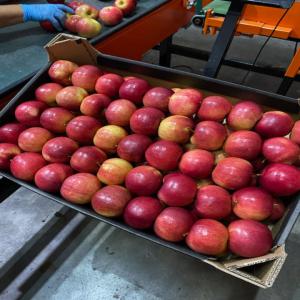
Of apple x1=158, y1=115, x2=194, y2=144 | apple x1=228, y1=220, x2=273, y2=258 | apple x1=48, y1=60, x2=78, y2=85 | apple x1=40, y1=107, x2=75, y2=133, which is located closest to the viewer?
apple x1=228, y1=220, x2=273, y2=258

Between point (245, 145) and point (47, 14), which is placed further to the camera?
point (47, 14)

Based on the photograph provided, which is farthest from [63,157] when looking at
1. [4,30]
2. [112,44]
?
[4,30]

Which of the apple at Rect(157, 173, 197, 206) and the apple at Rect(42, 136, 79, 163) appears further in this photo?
the apple at Rect(42, 136, 79, 163)

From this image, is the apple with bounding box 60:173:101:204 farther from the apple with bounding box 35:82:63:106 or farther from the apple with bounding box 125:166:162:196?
the apple with bounding box 35:82:63:106

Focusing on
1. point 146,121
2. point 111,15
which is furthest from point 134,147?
point 111,15

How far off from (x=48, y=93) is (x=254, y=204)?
0.86m

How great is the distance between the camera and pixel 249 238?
0.73 m

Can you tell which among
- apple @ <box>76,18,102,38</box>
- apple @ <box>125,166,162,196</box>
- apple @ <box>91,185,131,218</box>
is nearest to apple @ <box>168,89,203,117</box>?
apple @ <box>125,166,162,196</box>

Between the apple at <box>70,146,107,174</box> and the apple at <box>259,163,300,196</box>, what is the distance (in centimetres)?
53

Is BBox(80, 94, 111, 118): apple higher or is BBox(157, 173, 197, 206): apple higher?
BBox(80, 94, 111, 118): apple

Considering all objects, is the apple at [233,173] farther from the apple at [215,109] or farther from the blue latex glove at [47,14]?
the blue latex glove at [47,14]

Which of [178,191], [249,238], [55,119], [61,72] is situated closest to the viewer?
[249,238]

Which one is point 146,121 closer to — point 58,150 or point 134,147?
point 134,147

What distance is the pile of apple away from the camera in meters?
0.80
